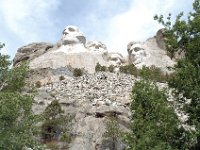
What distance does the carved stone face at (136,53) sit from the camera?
9054 centimetres

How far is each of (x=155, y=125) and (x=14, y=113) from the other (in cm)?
716

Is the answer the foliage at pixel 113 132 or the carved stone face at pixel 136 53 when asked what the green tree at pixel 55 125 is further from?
the carved stone face at pixel 136 53

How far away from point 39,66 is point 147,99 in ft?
162

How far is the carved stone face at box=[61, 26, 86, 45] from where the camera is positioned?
90938 millimetres

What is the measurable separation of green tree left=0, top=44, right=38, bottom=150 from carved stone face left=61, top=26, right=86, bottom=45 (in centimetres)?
6262

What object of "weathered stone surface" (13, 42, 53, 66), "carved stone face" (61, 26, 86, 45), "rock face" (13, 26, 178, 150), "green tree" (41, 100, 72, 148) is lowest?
"green tree" (41, 100, 72, 148)

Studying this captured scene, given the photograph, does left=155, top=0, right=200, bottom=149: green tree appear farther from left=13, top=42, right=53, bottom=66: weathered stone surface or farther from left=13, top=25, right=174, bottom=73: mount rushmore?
left=13, top=42, right=53, bottom=66: weathered stone surface

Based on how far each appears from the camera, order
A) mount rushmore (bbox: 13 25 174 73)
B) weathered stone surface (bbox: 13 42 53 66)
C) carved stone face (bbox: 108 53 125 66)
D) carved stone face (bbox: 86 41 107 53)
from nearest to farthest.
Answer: mount rushmore (bbox: 13 25 174 73) → weathered stone surface (bbox: 13 42 53 66) → carved stone face (bbox: 108 53 125 66) → carved stone face (bbox: 86 41 107 53)

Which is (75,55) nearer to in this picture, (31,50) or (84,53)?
(84,53)

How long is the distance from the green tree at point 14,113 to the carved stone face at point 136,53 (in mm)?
61856

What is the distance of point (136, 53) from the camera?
92562 millimetres

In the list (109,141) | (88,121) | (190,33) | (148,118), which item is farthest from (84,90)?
(190,33)

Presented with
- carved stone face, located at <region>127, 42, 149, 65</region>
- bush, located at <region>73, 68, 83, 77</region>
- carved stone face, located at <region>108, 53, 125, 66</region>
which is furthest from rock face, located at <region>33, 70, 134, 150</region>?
carved stone face, located at <region>108, 53, 125, 66</region>

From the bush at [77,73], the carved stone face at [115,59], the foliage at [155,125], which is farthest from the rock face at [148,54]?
the foliage at [155,125]
